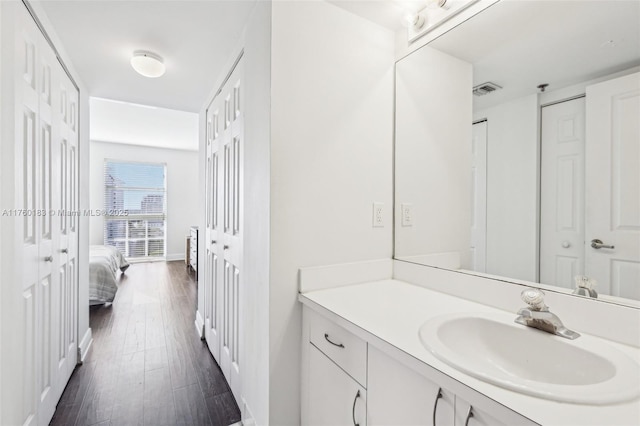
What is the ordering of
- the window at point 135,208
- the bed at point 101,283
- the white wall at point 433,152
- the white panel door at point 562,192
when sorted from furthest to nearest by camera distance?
the window at point 135,208 < the bed at point 101,283 < the white wall at point 433,152 < the white panel door at point 562,192

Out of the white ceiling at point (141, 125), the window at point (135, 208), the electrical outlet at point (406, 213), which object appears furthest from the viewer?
the window at point (135, 208)

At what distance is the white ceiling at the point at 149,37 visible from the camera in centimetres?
151

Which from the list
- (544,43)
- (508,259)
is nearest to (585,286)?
(508,259)

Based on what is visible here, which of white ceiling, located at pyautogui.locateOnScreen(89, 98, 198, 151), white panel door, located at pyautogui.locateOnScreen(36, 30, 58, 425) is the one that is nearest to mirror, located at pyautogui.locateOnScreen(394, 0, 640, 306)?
white panel door, located at pyautogui.locateOnScreen(36, 30, 58, 425)

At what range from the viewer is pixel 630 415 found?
555 millimetres

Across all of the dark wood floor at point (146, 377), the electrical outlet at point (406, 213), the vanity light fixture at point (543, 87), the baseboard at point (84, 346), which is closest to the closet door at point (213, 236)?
the dark wood floor at point (146, 377)

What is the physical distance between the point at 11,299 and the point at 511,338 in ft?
6.27

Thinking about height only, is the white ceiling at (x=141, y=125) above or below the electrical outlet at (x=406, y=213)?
above

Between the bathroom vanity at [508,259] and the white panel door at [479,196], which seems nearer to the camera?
the bathroom vanity at [508,259]

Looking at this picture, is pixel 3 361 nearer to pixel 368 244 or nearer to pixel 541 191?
pixel 368 244

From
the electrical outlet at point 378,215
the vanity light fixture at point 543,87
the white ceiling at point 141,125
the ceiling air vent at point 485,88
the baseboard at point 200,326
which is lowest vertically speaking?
the baseboard at point 200,326

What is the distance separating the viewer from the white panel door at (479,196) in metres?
1.28

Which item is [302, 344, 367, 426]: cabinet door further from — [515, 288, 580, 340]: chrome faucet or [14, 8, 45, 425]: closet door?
[14, 8, 45, 425]: closet door

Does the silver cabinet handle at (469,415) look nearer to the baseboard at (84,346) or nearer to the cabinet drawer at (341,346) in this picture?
the cabinet drawer at (341,346)
